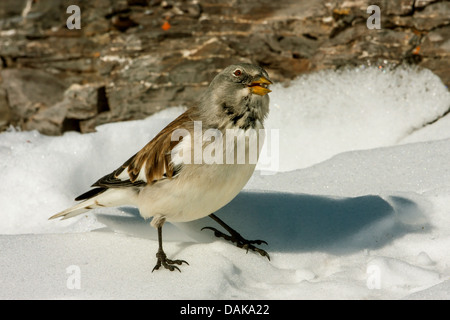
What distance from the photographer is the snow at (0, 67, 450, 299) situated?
134 inches

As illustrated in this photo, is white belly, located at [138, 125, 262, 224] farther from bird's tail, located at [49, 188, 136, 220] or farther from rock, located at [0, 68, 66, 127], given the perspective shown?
rock, located at [0, 68, 66, 127]

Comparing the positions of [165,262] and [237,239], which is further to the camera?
[237,239]

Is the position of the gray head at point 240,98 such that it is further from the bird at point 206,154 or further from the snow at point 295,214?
the snow at point 295,214

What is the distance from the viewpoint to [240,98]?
11.7ft

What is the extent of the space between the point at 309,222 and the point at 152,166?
1.08m

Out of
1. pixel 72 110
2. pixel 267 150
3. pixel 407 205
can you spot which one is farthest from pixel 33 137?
pixel 407 205

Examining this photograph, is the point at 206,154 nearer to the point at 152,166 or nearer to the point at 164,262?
the point at 152,166

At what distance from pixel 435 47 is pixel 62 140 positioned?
348cm

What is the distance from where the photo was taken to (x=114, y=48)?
6.22 metres

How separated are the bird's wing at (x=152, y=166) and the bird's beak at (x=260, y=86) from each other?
0.43 metres

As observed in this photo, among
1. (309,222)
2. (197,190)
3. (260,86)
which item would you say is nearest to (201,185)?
(197,190)

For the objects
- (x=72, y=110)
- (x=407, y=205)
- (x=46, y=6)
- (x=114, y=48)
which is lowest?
(x=407, y=205)

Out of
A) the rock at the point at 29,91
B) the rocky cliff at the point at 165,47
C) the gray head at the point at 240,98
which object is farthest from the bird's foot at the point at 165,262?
the rock at the point at 29,91

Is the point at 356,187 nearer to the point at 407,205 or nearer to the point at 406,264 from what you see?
the point at 407,205
